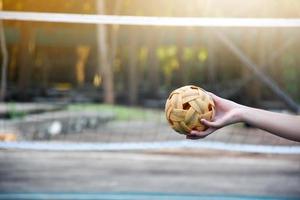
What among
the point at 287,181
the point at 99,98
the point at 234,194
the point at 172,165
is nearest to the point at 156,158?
the point at 172,165

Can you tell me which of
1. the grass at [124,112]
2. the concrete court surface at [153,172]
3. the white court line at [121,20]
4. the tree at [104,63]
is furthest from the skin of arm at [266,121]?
the tree at [104,63]

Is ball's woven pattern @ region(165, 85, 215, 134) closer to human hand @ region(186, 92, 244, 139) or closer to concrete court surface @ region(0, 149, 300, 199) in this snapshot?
human hand @ region(186, 92, 244, 139)

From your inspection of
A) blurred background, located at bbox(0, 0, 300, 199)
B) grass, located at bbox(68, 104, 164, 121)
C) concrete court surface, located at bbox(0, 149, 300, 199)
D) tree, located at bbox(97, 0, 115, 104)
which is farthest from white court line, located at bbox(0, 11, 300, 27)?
tree, located at bbox(97, 0, 115, 104)

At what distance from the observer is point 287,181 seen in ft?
19.9

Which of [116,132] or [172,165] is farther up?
[172,165]

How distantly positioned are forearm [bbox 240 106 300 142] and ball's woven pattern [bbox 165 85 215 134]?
0.91 feet

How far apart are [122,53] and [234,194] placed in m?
14.8

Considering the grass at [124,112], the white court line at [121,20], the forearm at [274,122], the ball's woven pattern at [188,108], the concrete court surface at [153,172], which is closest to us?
the forearm at [274,122]

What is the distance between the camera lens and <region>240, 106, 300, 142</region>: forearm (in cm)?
203

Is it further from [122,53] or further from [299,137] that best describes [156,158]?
[122,53]

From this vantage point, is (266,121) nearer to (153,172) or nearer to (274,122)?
(274,122)

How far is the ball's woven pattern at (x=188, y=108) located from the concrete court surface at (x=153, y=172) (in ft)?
9.88

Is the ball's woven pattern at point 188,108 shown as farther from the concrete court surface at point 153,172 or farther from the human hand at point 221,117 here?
the concrete court surface at point 153,172

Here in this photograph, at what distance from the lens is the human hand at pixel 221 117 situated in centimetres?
205
